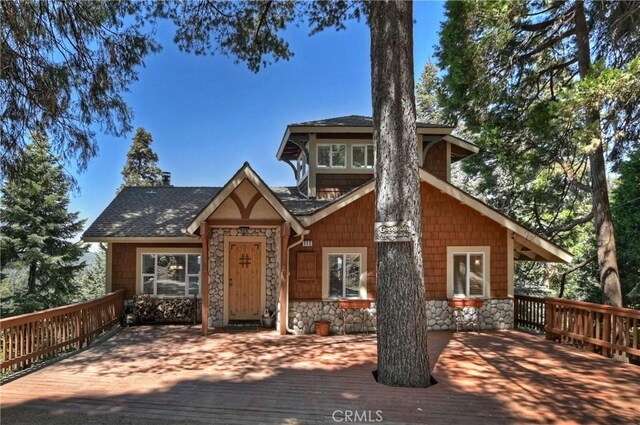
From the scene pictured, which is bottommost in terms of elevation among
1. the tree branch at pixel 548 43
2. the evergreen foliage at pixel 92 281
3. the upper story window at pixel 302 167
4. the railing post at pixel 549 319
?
the evergreen foliage at pixel 92 281

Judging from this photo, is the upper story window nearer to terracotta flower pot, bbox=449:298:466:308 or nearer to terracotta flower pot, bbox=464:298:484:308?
terracotta flower pot, bbox=449:298:466:308

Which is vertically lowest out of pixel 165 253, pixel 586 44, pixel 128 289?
pixel 128 289

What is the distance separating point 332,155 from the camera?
1163 centimetres

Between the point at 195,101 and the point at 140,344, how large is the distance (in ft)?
57.3

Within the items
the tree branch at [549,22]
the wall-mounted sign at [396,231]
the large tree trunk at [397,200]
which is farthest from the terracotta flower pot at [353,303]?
the tree branch at [549,22]

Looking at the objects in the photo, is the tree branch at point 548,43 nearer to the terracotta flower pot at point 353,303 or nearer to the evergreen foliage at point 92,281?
the terracotta flower pot at point 353,303

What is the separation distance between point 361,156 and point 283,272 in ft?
15.8

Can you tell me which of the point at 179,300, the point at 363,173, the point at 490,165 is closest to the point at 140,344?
the point at 179,300

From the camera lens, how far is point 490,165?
12594mm

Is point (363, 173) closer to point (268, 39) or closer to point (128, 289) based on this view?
point (268, 39)

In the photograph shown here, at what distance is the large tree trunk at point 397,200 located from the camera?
535cm

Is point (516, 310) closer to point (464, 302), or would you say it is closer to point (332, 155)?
point (464, 302)

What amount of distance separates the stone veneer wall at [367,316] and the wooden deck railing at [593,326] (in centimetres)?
113

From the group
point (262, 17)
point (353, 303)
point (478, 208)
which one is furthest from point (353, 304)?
point (262, 17)
